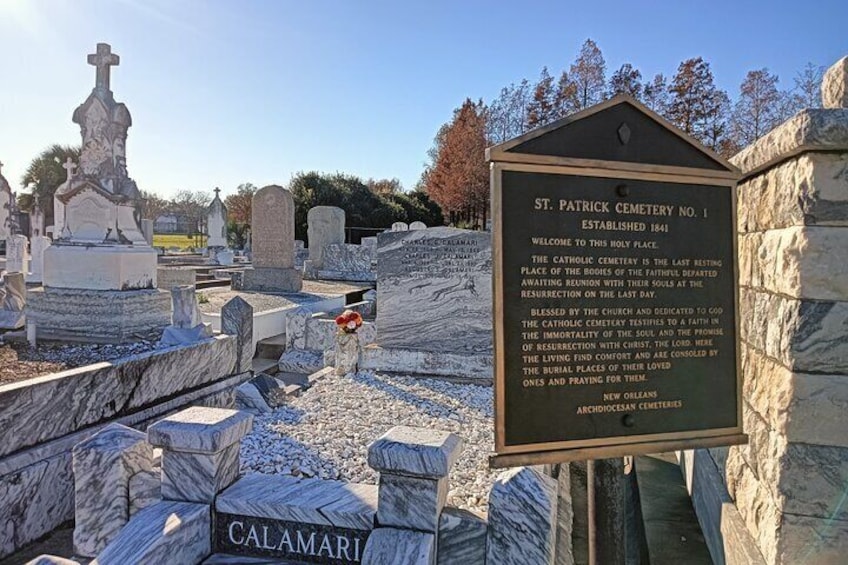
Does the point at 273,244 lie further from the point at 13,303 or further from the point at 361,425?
the point at 361,425

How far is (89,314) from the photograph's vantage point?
24.7ft

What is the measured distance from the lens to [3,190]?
81.2ft

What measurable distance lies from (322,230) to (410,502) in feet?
65.5

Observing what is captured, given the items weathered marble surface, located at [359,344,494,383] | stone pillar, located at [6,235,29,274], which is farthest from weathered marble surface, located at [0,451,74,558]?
stone pillar, located at [6,235,29,274]

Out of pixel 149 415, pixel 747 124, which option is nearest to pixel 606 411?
pixel 149 415

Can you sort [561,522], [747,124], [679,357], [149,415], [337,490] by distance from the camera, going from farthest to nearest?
1. [747,124]
2. [149,415]
3. [561,522]
4. [337,490]
5. [679,357]

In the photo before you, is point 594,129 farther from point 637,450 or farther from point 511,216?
point 637,450

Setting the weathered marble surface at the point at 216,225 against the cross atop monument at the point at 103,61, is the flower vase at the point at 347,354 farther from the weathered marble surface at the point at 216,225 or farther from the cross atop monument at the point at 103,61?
the weathered marble surface at the point at 216,225

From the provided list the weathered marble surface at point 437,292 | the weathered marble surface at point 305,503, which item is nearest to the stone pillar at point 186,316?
the weathered marble surface at point 437,292

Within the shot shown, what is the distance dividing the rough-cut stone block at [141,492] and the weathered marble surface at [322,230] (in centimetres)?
1881

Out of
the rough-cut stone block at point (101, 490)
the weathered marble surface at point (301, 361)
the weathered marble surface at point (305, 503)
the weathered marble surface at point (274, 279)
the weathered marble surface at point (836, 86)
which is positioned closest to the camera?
the weathered marble surface at point (836, 86)

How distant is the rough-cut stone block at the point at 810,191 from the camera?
218cm

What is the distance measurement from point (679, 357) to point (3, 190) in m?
30.3

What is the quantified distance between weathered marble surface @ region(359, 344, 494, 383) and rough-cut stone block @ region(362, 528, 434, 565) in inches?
169
